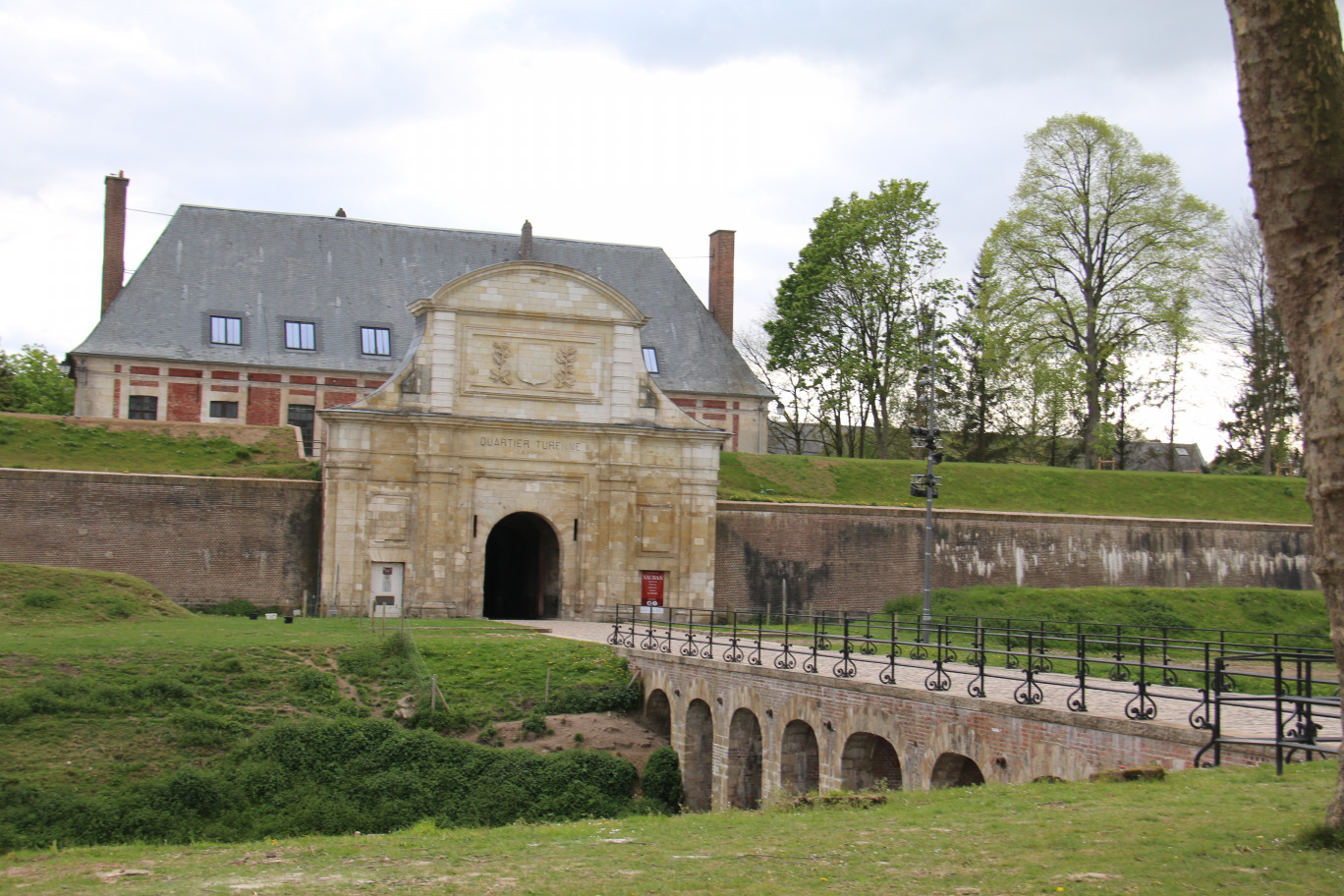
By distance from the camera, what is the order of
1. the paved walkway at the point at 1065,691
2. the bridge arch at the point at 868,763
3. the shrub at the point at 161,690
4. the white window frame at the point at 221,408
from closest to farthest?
the paved walkway at the point at 1065,691
the bridge arch at the point at 868,763
the shrub at the point at 161,690
the white window frame at the point at 221,408

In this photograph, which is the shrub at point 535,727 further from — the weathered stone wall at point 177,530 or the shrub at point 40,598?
the weathered stone wall at point 177,530

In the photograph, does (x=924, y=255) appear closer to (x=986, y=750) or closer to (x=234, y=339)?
(x=234, y=339)

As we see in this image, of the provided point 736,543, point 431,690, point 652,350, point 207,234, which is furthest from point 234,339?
point 431,690

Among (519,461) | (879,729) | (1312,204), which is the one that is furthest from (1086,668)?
(519,461)

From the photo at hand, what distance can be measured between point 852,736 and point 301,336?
29.2 metres

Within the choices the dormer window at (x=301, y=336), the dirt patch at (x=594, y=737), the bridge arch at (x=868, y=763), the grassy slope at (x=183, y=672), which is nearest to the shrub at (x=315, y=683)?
the grassy slope at (x=183, y=672)

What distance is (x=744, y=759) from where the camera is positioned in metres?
20.9

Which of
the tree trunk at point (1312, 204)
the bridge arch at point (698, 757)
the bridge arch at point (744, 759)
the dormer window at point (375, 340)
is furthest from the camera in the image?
the dormer window at point (375, 340)

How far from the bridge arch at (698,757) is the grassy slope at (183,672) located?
3213 mm

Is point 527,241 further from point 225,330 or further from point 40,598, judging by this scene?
point 40,598

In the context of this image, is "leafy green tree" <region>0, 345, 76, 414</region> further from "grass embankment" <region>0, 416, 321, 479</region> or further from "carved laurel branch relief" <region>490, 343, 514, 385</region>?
"carved laurel branch relief" <region>490, 343, 514, 385</region>

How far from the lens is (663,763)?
22859 mm

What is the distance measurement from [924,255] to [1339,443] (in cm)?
4096

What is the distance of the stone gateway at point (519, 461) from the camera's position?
33.0 meters
